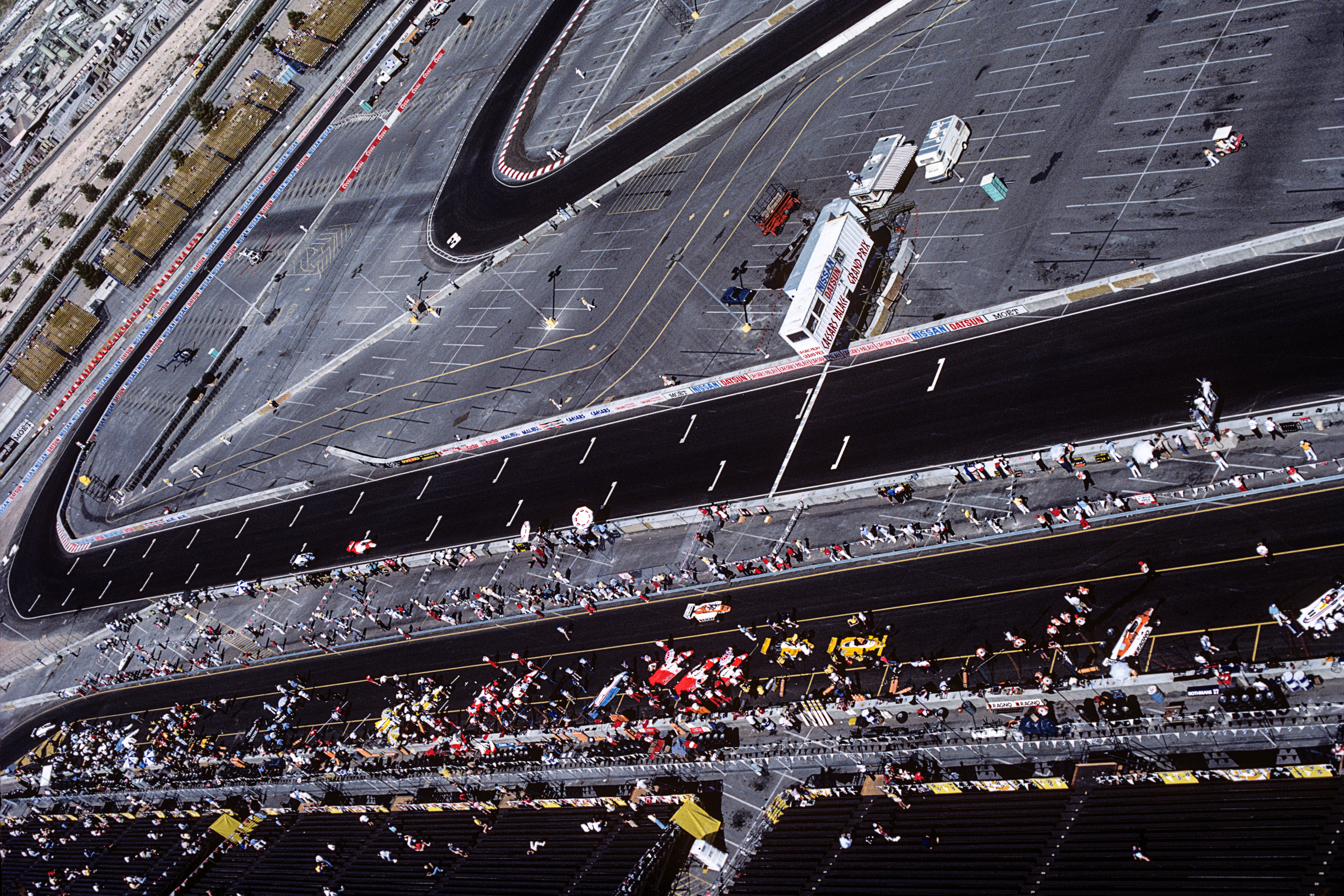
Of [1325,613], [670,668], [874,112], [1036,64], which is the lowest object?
[670,668]

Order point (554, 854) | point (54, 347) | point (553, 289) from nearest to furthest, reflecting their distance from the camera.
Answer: point (554, 854) < point (553, 289) < point (54, 347)

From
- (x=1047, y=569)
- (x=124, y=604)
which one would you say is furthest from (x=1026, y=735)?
(x=124, y=604)

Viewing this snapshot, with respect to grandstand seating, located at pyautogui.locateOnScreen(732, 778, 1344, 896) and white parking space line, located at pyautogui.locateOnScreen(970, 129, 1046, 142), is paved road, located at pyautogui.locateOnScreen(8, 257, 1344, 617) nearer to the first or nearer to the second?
white parking space line, located at pyautogui.locateOnScreen(970, 129, 1046, 142)

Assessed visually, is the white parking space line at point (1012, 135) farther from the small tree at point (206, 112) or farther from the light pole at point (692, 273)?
the small tree at point (206, 112)

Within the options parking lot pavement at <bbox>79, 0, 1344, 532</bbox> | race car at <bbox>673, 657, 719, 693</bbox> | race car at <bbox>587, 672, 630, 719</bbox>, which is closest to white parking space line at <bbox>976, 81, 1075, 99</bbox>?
parking lot pavement at <bbox>79, 0, 1344, 532</bbox>

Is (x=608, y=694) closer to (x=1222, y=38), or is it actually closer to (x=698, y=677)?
(x=698, y=677)

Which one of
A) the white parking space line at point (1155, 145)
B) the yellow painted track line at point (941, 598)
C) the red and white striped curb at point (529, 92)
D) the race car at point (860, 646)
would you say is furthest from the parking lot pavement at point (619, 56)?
the race car at point (860, 646)

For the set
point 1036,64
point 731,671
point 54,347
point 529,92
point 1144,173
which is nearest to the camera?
point 731,671

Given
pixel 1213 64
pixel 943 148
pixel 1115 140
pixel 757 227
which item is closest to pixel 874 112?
pixel 943 148
